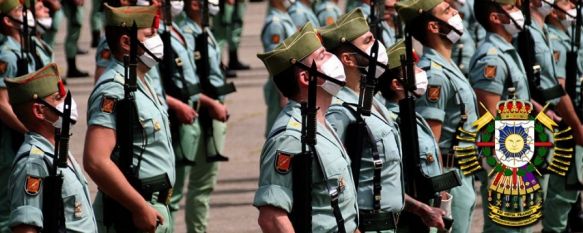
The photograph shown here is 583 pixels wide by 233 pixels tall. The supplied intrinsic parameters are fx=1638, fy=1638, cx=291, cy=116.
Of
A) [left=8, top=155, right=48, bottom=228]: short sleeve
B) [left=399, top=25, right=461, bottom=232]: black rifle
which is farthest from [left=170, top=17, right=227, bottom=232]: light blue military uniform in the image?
[left=8, top=155, right=48, bottom=228]: short sleeve

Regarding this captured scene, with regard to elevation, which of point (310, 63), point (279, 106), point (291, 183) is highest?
point (310, 63)

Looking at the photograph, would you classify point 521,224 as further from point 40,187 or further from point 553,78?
point 40,187

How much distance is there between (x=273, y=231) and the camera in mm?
6816

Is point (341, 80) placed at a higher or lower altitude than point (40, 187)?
higher

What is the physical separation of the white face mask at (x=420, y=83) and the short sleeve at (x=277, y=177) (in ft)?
6.11

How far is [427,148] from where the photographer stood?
28.5ft

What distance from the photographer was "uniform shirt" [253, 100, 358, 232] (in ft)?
22.5

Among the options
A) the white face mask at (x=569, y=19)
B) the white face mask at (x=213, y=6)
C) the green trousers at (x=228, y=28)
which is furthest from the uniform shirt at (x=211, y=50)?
the green trousers at (x=228, y=28)

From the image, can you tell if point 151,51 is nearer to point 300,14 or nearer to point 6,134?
point 6,134

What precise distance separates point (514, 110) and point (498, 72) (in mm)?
998

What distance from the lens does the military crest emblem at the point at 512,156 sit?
8.97 meters

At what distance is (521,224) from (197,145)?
8.47ft

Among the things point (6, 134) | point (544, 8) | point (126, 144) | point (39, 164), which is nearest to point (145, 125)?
point (126, 144)

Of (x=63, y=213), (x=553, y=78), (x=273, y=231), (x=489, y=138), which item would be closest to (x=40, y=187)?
(x=63, y=213)
